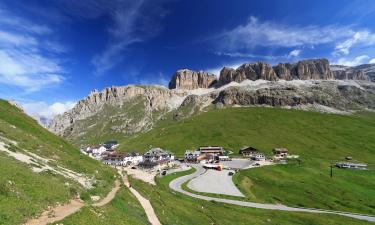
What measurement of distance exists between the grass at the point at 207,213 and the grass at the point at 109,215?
504 cm

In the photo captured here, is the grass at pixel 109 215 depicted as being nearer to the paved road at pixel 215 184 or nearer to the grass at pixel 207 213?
the grass at pixel 207 213

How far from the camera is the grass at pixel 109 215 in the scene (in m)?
28.2

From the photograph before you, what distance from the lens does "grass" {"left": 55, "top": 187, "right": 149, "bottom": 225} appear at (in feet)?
92.7

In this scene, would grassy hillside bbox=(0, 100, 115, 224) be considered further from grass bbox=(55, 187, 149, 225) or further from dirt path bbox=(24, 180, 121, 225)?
grass bbox=(55, 187, 149, 225)

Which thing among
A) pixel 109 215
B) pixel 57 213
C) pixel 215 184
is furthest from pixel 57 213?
pixel 215 184

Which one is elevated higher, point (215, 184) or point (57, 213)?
point (57, 213)

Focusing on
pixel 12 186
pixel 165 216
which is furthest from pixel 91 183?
pixel 12 186

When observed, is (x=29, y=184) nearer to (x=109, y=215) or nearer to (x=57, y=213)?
(x=57, y=213)

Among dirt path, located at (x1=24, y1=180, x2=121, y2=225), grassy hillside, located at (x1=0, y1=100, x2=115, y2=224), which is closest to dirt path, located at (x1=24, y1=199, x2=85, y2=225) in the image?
dirt path, located at (x1=24, y1=180, x2=121, y2=225)

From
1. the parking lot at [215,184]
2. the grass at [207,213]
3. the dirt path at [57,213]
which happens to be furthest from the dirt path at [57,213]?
the parking lot at [215,184]

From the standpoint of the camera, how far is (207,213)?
224 ft

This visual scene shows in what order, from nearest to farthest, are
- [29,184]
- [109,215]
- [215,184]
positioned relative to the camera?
[29,184]
[109,215]
[215,184]

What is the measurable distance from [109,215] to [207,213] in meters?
38.2

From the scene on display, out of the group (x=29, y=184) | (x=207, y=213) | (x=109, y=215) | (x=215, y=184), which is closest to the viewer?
(x=29, y=184)
